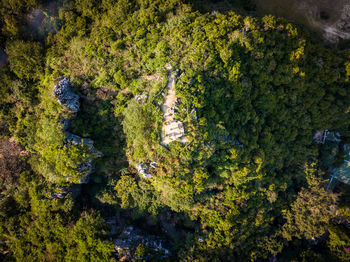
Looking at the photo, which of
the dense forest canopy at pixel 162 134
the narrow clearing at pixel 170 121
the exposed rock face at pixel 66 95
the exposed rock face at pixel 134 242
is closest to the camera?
the narrow clearing at pixel 170 121

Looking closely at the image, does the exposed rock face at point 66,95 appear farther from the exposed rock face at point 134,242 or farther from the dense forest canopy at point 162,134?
the exposed rock face at point 134,242

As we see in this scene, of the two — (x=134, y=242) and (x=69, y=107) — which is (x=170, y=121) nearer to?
(x=69, y=107)

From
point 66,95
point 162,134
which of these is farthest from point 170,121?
point 66,95

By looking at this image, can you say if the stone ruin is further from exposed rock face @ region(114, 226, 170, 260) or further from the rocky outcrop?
exposed rock face @ region(114, 226, 170, 260)

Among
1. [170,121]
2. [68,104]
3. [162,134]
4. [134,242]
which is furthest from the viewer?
[134,242]

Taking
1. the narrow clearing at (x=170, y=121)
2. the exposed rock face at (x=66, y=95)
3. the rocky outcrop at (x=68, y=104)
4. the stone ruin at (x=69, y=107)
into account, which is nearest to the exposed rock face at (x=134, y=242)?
the stone ruin at (x=69, y=107)
